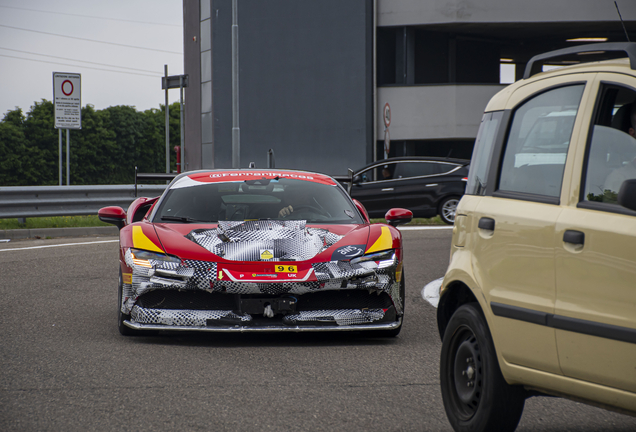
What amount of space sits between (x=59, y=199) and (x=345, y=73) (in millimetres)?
14170

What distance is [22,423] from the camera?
4055 millimetres

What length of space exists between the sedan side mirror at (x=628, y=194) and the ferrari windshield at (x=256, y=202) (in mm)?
4096

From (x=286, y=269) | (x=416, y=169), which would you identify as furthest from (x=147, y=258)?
(x=416, y=169)

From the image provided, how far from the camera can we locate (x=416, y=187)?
59.0 feet

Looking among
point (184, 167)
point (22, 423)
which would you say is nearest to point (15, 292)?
point (22, 423)

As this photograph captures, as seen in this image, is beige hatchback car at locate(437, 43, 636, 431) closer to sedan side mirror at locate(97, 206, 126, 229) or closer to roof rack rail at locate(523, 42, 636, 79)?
roof rack rail at locate(523, 42, 636, 79)

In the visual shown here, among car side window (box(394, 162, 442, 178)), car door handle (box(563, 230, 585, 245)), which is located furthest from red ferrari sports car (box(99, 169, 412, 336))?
car side window (box(394, 162, 442, 178))

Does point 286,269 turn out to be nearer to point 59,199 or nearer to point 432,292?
point 432,292

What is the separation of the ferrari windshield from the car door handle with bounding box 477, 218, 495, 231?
3.03 m

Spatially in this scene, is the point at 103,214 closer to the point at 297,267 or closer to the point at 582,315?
the point at 297,267

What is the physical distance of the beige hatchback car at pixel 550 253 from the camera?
2982 millimetres

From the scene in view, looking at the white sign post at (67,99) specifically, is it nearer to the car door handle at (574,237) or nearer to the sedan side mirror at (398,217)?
the sedan side mirror at (398,217)

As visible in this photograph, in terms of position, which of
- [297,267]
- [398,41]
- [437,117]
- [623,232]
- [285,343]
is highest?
[398,41]

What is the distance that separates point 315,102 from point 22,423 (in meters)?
25.5
